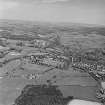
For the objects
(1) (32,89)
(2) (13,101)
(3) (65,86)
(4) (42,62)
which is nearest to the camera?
(2) (13,101)

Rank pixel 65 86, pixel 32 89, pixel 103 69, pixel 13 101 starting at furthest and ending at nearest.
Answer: pixel 103 69 < pixel 65 86 < pixel 32 89 < pixel 13 101

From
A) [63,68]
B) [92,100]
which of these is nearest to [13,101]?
[92,100]

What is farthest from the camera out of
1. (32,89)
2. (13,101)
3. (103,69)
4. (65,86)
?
(103,69)

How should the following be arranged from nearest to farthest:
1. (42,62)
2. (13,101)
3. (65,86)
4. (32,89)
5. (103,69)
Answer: (13,101)
(32,89)
(65,86)
(103,69)
(42,62)

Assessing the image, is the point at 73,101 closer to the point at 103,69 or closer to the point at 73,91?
the point at 73,91

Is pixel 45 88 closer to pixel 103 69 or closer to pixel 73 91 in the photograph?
pixel 73 91

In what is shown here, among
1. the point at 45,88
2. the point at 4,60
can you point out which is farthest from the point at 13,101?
the point at 4,60

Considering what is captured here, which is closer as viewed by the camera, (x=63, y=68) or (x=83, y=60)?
Result: (x=63, y=68)

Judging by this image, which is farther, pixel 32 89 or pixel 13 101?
pixel 32 89
